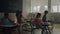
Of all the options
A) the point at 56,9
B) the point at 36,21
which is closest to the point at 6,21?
the point at 36,21

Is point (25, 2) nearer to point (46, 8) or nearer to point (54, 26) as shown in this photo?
point (46, 8)

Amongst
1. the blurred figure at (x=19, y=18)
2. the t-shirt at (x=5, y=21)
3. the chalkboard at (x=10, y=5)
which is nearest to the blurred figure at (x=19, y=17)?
the blurred figure at (x=19, y=18)

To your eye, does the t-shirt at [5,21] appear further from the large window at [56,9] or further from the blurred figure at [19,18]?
the large window at [56,9]

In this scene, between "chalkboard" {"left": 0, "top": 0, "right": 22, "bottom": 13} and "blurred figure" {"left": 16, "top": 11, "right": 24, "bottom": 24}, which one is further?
"blurred figure" {"left": 16, "top": 11, "right": 24, "bottom": 24}

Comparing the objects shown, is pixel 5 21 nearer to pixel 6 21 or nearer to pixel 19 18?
pixel 6 21

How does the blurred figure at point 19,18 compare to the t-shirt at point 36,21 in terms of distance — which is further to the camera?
the t-shirt at point 36,21

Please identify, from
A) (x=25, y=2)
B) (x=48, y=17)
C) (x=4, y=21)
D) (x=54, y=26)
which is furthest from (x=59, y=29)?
(x=4, y=21)

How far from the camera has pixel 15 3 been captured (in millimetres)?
4031

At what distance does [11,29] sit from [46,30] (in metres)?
1.01

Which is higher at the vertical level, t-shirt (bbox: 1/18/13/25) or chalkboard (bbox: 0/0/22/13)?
chalkboard (bbox: 0/0/22/13)

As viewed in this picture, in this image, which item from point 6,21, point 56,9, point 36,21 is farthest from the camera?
point 56,9

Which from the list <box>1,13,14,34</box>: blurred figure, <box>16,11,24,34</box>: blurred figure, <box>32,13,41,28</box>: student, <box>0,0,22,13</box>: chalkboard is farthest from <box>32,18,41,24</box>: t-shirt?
<box>1,13,14,34</box>: blurred figure

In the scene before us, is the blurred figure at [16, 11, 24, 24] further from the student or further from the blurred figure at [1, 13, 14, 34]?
the student

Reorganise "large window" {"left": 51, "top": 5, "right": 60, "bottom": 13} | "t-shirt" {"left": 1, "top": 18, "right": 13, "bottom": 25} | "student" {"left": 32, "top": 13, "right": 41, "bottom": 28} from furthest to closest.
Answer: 1. "large window" {"left": 51, "top": 5, "right": 60, "bottom": 13}
2. "student" {"left": 32, "top": 13, "right": 41, "bottom": 28}
3. "t-shirt" {"left": 1, "top": 18, "right": 13, "bottom": 25}
